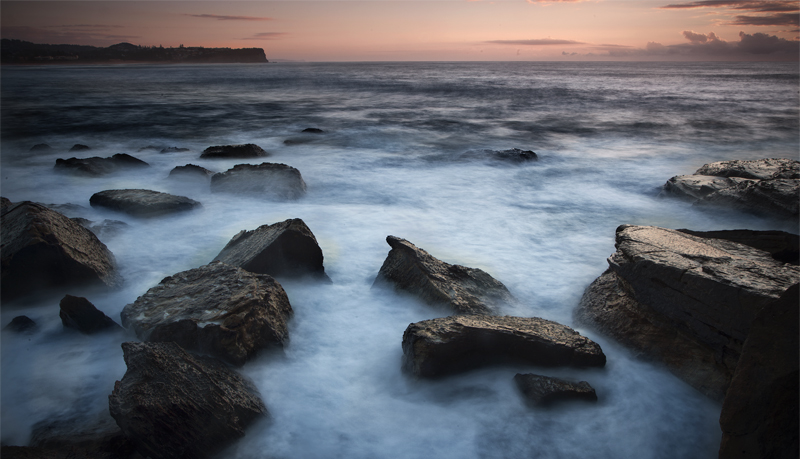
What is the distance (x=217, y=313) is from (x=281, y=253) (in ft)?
3.67

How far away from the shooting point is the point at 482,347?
2.83m

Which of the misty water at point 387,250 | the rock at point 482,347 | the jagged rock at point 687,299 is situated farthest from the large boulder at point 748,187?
the rock at point 482,347

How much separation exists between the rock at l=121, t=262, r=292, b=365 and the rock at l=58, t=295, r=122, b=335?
0.15 m

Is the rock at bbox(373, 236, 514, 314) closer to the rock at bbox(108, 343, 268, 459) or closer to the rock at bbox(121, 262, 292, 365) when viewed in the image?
the rock at bbox(121, 262, 292, 365)

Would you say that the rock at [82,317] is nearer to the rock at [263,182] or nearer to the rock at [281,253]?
the rock at [281,253]

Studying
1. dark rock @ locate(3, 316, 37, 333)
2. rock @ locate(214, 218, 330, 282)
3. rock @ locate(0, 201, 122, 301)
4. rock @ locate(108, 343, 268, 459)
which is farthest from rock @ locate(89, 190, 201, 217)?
rock @ locate(108, 343, 268, 459)

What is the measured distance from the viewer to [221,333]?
274 cm

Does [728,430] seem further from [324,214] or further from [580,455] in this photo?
[324,214]

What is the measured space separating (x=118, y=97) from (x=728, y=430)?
27.0 m

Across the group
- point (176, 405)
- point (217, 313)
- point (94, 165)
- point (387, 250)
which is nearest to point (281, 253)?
point (217, 313)

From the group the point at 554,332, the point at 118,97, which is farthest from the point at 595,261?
the point at 118,97

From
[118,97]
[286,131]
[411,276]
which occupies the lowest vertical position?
[411,276]

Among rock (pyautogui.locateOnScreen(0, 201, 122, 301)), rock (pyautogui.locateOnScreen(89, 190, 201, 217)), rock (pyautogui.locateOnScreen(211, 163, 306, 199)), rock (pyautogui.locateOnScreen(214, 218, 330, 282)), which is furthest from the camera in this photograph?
rock (pyautogui.locateOnScreen(211, 163, 306, 199))

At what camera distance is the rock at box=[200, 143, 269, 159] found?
9000 mm
